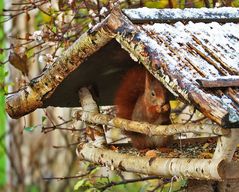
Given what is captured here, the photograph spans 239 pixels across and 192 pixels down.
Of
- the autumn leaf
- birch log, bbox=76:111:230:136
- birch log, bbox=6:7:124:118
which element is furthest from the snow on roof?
the autumn leaf

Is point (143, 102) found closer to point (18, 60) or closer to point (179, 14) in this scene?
point (179, 14)

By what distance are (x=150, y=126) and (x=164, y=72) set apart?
0.38 meters

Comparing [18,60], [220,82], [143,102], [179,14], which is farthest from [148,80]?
[18,60]

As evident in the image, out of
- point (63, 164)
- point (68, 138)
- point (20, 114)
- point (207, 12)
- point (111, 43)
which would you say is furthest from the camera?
point (63, 164)

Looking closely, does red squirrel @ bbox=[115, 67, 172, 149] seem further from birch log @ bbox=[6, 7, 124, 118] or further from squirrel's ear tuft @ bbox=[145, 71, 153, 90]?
birch log @ bbox=[6, 7, 124, 118]

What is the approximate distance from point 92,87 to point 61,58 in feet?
1.24

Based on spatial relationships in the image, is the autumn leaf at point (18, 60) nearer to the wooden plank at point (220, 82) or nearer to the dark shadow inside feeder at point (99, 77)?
the dark shadow inside feeder at point (99, 77)

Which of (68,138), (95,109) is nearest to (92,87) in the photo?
(95,109)

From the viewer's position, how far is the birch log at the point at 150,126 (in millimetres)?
3160

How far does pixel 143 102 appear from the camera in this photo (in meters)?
3.79

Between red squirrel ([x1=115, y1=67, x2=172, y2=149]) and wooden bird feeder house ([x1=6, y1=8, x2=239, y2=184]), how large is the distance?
0.09 meters

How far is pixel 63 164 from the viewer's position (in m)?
9.45

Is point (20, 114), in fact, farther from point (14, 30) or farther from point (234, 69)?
point (14, 30)

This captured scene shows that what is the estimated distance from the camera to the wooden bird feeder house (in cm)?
313
